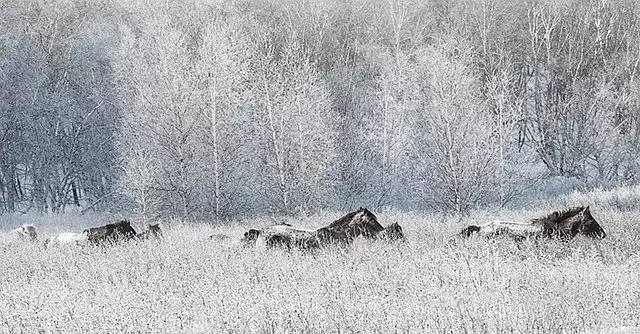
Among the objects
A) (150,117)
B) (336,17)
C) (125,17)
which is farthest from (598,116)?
(125,17)

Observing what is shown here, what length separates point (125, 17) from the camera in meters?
38.6

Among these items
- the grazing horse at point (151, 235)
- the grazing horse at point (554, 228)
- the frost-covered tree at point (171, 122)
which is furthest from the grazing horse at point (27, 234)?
the grazing horse at point (554, 228)

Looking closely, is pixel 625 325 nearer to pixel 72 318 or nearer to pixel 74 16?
pixel 72 318

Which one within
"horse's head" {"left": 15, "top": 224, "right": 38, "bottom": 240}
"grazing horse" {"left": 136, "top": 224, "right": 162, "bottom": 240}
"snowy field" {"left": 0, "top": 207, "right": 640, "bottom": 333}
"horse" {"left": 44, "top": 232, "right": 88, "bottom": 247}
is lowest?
"horse's head" {"left": 15, "top": 224, "right": 38, "bottom": 240}

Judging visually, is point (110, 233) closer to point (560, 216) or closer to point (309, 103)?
point (560, 216)

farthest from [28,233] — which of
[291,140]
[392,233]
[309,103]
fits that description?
[309,103]

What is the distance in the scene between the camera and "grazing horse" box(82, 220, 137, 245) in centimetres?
1366

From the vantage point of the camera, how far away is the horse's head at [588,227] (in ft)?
33.0

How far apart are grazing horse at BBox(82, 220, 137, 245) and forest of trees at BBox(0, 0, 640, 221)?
953cm

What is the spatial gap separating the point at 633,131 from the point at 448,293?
28.0m

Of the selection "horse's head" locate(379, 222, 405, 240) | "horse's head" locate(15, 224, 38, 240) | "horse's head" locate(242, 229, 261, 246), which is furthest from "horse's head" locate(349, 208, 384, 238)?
"horse's head" locate(15, 224, 38, 240)

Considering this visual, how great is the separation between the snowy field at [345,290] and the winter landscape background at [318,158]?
0.14ft

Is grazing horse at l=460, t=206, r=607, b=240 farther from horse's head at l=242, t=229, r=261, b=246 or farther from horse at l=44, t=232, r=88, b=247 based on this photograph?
horse at l=44, t=232, r=88, b=247

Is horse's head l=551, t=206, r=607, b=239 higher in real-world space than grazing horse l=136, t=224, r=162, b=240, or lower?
higher
